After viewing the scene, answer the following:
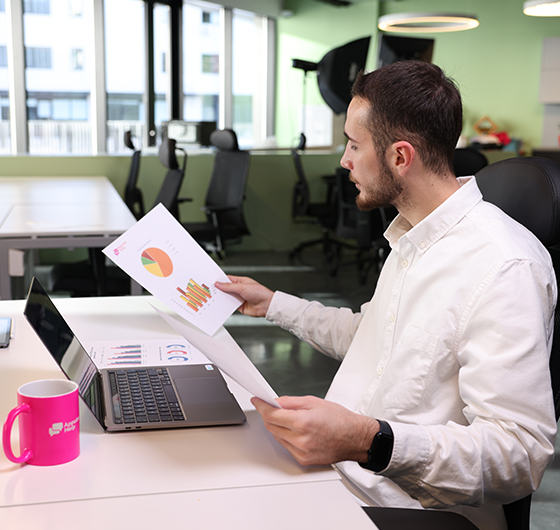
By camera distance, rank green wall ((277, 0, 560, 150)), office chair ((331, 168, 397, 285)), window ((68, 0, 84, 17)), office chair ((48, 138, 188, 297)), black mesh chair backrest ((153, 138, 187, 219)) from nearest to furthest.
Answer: office chair ((48, 138, 188, 297)) < black mesh chair backrest ((153, 138, 187, 219)) < office chair ((331, 168, 397, 285)) < window ((68, 0, 84, 17)) < green wall ((277, 0, 560, 150))

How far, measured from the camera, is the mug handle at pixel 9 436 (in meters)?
0.76

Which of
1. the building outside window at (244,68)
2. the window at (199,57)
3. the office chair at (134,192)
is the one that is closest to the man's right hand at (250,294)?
the office chair at (134,192)

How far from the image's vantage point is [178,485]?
792 millimetres

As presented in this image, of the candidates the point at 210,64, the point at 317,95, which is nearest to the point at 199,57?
the point at 210,64

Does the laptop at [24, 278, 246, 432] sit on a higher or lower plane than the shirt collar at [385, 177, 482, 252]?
lower

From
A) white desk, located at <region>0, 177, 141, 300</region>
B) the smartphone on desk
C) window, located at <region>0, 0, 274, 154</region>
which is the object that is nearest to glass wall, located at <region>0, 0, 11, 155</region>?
window, located at <region>0, 0, 274, 154</region>

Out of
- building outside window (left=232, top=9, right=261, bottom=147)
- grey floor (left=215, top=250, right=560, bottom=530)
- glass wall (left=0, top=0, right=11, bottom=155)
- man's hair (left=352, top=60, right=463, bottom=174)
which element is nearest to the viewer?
man's hair (left=352, top=60, right=463, bottom=174)

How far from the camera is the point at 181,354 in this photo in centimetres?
127

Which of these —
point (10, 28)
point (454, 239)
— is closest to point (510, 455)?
point (454, 239)

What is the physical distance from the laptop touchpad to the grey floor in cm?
133

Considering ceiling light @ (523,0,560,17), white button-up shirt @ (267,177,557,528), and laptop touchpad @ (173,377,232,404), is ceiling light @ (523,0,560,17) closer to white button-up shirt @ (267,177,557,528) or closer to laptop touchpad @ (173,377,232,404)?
white button-up shirt @ (267,177,557,528)

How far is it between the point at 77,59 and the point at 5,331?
21.7 feet

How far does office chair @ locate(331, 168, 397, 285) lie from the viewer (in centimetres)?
457

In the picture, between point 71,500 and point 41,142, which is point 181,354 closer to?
point 71,500
